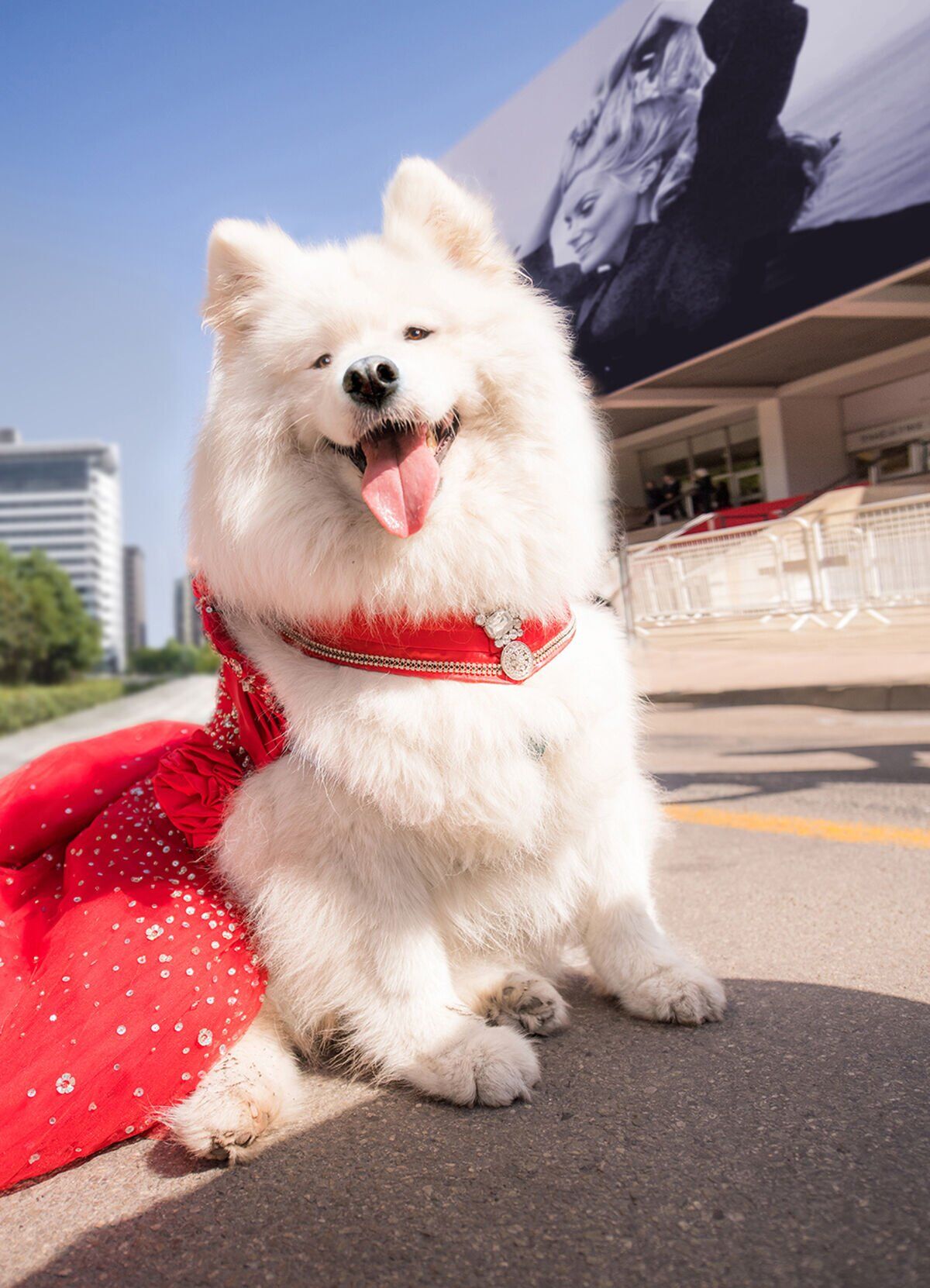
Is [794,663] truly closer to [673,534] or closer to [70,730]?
[673,534]

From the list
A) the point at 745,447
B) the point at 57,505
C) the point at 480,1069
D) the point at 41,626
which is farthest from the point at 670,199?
the point at 57,505

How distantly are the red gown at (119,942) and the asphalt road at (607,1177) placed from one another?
0.15 meters

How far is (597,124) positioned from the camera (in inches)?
348

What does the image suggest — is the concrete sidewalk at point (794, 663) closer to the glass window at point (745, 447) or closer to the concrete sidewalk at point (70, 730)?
the concrete sidewalk at point (70, 730)

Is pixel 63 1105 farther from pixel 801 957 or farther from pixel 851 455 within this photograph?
pixel 851 455

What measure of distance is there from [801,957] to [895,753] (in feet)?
11.7

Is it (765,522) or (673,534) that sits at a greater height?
(673,534)

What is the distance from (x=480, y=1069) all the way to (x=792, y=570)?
896cm

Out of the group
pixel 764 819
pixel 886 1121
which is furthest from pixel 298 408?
pixel 764 819

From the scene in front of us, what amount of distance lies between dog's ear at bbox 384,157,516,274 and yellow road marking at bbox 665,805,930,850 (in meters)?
2.77

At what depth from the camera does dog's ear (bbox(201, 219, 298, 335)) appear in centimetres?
222

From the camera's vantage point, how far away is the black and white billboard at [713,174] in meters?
7.26

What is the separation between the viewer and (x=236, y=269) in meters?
2.25

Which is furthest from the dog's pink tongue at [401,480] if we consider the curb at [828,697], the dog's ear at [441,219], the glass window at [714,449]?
the glass window at [714,449]
